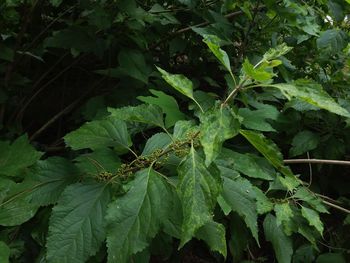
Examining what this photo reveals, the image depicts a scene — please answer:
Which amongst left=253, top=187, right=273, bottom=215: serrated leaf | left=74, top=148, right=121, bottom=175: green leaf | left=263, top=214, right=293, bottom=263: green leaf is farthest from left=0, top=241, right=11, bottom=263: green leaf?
left=263, top=214, right=293, bottom=263: green leaf

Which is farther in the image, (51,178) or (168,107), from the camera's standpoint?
(168,107)

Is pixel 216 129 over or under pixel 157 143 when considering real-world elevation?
over

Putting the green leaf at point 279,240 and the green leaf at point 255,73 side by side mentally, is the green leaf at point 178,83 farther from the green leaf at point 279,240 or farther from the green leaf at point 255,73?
the green leaf at point 279,240

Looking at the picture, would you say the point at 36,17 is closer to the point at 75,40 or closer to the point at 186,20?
the point at 75,40

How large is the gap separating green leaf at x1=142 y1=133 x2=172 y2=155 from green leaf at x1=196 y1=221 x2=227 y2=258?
248mm

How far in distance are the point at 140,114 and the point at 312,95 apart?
434 millimetres

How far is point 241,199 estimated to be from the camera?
3.23ft

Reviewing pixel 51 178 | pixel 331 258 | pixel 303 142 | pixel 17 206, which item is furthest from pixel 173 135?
pixel 331 258

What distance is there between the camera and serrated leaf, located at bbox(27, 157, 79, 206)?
1.01 meters

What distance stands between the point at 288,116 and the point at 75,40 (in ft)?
3.44

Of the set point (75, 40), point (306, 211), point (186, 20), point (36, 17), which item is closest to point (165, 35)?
point (186, 20)

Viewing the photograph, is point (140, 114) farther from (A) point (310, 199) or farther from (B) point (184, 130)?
(A) point (310, 199)

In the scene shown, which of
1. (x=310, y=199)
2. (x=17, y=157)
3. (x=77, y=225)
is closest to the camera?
(x=77, y=225)

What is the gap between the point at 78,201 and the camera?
93 centimetres
